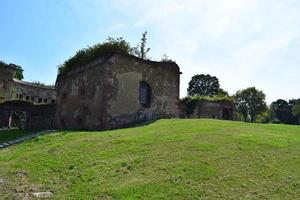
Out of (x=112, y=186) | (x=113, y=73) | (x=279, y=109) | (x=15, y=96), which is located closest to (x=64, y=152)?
(x=112, y=186)

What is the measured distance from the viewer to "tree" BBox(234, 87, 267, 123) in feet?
220

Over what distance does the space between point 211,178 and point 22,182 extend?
5.45 metres

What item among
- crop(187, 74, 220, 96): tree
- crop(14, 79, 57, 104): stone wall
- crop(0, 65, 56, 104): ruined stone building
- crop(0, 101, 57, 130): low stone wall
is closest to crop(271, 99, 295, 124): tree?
crop(187, 74, 220, 96): tree

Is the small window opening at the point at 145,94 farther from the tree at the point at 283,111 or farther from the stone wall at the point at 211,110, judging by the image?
the tree at the point at 283,111

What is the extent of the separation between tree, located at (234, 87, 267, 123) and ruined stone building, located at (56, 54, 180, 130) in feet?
136

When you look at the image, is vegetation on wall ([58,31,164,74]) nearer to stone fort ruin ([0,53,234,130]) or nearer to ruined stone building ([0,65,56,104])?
stone fort ruin ([0,53,234,130])

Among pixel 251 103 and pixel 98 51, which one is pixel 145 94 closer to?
pixel 98 51

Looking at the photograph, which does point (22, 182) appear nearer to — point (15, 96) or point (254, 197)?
point (254, 197)

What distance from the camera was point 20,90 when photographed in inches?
1987

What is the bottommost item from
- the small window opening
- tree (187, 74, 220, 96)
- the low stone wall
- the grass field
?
the grass field

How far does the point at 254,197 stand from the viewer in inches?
348

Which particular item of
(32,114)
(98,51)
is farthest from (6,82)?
(98,51)

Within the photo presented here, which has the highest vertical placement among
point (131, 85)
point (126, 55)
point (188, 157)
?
point (126, 55)

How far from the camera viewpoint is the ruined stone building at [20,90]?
43562 millimetres
